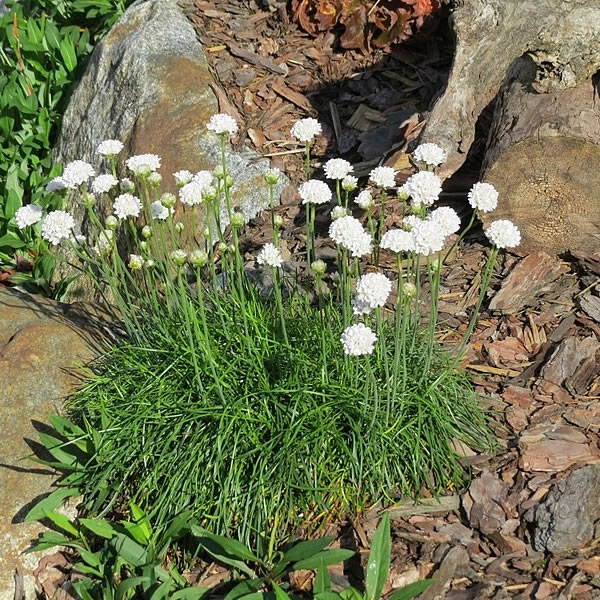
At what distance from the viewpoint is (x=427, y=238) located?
291 cm

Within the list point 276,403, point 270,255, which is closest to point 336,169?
point 270,255

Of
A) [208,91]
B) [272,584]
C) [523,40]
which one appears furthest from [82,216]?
[272,584]

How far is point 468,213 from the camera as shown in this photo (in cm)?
477

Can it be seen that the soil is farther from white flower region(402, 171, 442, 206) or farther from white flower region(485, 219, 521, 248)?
white flower region(402, 171, 442, 206)

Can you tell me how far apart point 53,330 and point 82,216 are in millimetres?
1779

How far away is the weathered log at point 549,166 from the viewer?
13.8 feet

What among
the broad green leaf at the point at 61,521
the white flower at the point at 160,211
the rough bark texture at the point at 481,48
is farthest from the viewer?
the rough bark texture at the point at 481,48

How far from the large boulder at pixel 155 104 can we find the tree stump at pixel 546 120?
60.7 inches

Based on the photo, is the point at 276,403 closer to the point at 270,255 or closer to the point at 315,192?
the point at 270,255

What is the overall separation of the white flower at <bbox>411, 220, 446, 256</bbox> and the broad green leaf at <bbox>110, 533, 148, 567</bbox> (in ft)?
5.11

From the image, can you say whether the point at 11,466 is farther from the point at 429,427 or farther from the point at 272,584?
the point at 429,427

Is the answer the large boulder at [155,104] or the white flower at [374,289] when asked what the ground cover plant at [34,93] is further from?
the white flower at [374,289]

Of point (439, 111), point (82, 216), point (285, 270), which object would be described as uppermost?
point (439, 111)

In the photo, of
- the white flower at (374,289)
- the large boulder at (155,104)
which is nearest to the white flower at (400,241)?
the white flower at (374,289)
